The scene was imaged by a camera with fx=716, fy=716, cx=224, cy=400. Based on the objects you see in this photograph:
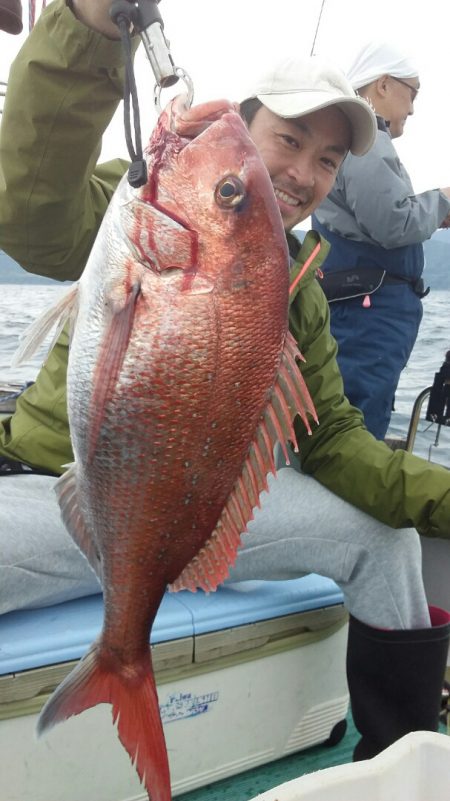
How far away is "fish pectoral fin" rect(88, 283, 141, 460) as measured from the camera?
46.0 inches

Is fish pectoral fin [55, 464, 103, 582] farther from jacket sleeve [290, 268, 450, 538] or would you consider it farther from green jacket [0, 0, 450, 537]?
jacket sleeve [290, 268, 450, 538]

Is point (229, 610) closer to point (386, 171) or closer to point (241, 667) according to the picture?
point (241, 667)

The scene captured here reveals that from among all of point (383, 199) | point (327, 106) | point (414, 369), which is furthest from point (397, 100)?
point (414, 369)

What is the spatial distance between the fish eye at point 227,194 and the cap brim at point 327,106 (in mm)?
866

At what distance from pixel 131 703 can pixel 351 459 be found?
1.16 meters

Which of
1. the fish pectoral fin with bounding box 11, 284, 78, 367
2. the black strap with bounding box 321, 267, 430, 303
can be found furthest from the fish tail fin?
the black strap with bounding box 321, 267, 430, 303

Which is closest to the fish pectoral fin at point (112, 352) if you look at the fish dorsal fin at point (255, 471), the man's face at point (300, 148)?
the fish dorsal fin at point (255, 471)

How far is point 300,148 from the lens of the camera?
7.01 feet

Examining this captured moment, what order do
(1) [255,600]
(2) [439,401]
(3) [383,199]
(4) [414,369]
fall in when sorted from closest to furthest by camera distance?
(1) [255,600], (3) [383,199], (2) [439,401], (4) [414,369]

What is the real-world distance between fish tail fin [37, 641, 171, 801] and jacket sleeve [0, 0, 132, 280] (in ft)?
3.01

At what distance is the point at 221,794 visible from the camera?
228 cm

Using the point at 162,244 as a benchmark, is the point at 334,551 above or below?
below

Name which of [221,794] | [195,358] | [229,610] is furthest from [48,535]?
[221,794]

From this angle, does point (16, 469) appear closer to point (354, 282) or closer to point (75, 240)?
point (75, 240)
